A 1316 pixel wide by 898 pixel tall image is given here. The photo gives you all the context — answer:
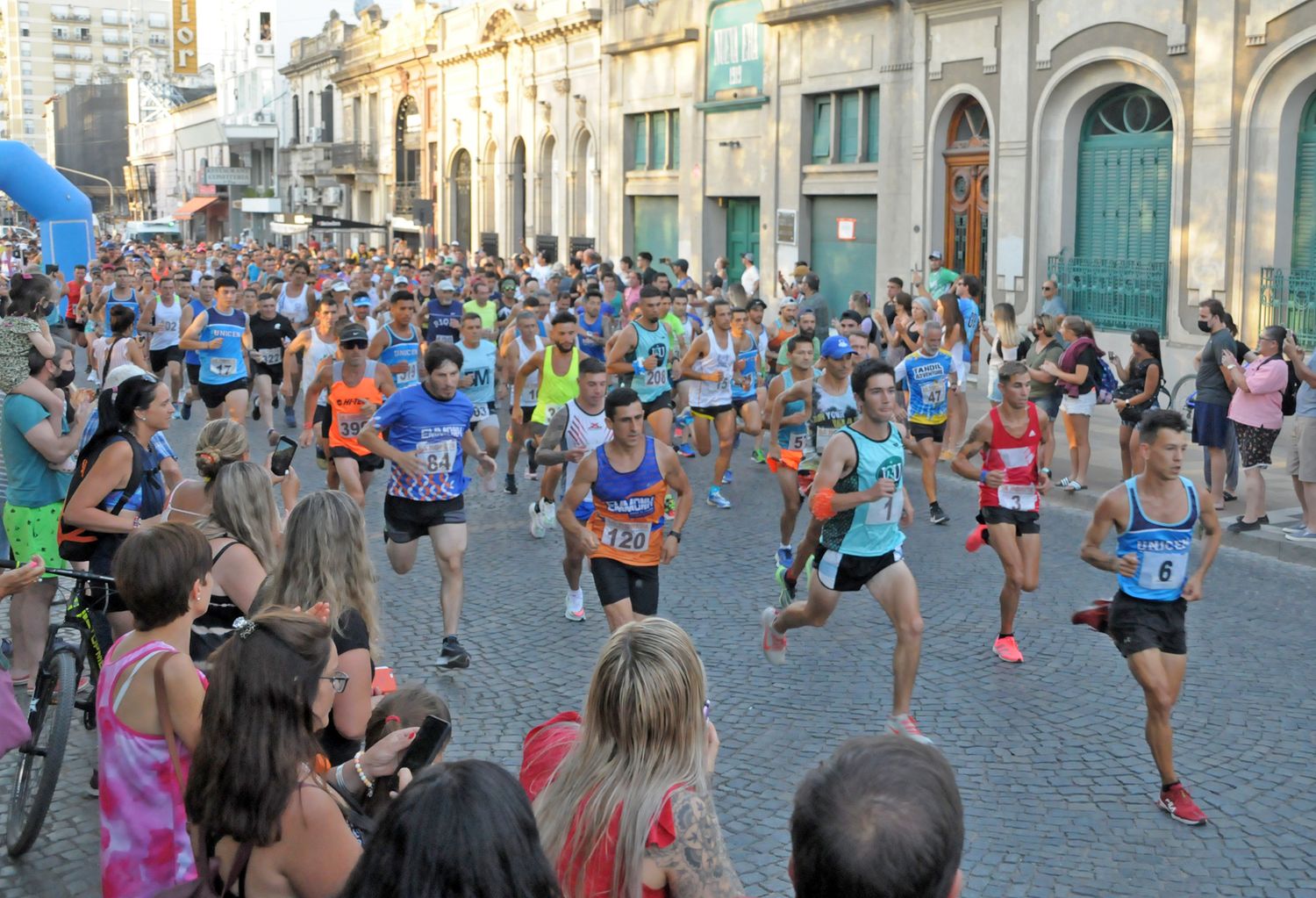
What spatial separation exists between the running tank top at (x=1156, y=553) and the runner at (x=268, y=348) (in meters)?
12.1

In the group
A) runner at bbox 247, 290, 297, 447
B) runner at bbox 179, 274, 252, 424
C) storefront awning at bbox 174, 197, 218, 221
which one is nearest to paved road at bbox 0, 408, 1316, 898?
runner at bbox 179, 274, 252, 424

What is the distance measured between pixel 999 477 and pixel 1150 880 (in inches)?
120

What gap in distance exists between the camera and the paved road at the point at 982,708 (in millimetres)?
5715

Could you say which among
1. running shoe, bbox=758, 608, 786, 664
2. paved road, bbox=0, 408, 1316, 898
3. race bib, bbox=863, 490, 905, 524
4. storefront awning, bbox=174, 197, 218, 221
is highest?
storefront awning, bbox=174, 197, 218, 221

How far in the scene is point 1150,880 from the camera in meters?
5.49

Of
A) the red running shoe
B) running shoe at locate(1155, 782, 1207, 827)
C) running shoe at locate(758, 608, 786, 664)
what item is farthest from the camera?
running shoe at locate(758, 608, 786, 664)

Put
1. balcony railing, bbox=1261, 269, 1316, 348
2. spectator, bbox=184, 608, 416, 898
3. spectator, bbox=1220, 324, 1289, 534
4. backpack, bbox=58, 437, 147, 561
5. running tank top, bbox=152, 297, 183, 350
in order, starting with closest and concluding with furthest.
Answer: spectator, bbox=184, 608, 416, 898, backpack, bbox=58, 437, 147, 561, spectator, bbox=1220, 324, 1289, 534, balcony railing, bbox=1261, 269, 1316, 348, running tank top, bbox=152, 297, 183, 350

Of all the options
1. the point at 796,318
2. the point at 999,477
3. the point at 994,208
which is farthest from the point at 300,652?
the point at 994,208

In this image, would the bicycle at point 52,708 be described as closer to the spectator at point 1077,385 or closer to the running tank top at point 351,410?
the running tank top at point 351,410

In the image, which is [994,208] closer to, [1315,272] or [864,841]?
[1315,272]

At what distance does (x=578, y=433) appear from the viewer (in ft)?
32.0

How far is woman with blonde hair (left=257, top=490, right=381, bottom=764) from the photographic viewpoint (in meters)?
4.75

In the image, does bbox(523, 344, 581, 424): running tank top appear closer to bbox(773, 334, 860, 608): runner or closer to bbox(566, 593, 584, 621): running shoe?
bbox(773, 334, 860, 608): runner

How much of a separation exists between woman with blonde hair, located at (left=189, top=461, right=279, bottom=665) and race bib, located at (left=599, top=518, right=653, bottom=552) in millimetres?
2402
